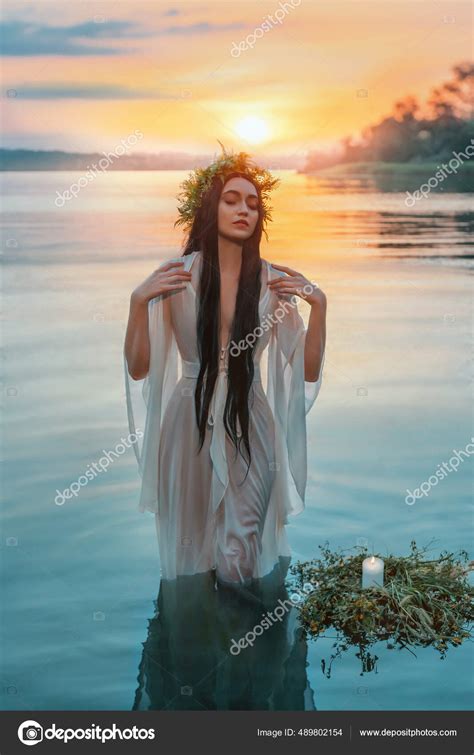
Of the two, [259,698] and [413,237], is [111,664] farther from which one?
[413,237]

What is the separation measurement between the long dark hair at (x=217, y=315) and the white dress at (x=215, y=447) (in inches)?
1.5

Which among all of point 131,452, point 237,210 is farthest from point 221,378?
point 131,452

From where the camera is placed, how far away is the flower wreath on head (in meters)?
5.32

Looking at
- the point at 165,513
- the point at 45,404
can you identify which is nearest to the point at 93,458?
the point at 45,404

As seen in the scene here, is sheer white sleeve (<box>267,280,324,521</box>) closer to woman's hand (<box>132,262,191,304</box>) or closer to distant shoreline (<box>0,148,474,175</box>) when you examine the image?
woman's hand (<box>132,262,191,304</box>)

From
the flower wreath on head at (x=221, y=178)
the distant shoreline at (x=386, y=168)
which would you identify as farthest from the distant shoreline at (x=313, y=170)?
the flower wreath on head at (x=221, y=178)

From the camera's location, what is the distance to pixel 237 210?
5242mm

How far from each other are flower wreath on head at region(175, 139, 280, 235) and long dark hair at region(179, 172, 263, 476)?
3 cm

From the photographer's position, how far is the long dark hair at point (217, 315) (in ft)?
17.4

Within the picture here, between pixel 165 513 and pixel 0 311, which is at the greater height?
pixel 0 311

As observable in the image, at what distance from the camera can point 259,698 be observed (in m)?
4.63

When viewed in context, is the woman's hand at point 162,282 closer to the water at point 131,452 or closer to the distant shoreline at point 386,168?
the water at point 131,452

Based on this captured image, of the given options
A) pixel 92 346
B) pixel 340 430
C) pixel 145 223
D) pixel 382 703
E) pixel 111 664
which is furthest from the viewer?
pixel 145 223

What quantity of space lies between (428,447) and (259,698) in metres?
3.17
